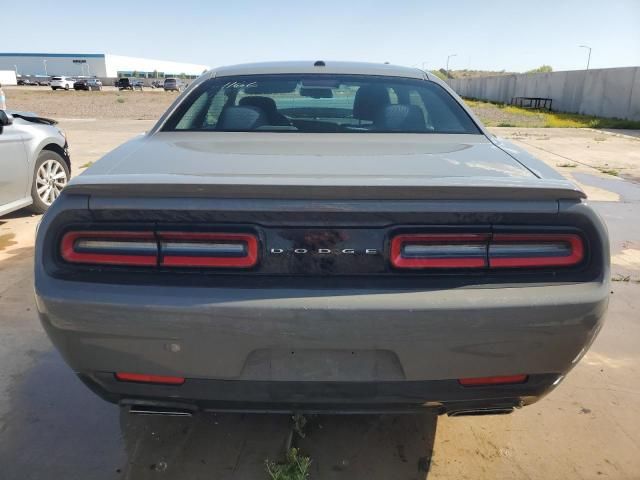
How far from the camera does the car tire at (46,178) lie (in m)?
5.26

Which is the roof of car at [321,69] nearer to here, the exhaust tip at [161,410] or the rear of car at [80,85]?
the exhaust tip at [161,410]

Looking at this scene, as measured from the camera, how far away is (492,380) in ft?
5.62

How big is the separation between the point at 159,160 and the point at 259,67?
1.50 metres

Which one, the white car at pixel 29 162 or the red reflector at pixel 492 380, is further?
the white car at pixel 29 162

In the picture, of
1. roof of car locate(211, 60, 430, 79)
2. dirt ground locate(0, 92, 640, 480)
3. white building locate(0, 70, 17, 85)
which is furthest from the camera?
white building locate(0, 70, 17, 85)

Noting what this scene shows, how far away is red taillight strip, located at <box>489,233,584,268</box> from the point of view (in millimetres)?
1623

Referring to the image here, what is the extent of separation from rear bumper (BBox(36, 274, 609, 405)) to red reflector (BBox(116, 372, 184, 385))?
3 cm

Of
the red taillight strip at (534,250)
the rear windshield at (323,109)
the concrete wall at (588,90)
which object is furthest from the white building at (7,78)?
the red taillight strip at (534,250)

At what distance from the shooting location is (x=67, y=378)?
2.64 meters

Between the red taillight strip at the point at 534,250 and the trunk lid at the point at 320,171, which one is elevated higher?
the trunk lid at the point at 320,171

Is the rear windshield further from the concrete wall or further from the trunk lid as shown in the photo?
the concrete wall

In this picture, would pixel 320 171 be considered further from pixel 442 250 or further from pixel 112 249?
pixel 112 249

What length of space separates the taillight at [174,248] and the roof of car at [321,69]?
69.9 inches

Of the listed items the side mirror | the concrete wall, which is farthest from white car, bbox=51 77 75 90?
the side mirror
